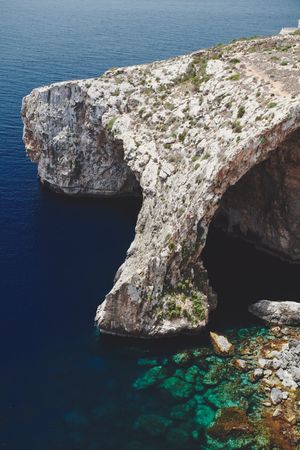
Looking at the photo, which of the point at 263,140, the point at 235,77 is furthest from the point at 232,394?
the point at 235,77

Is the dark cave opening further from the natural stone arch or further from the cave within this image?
the natural stone arch

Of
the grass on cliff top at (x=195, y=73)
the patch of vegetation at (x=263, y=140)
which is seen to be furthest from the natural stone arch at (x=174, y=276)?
the grass on cliff top at (x=195, y=73)

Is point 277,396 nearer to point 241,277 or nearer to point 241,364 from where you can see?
point 241,364

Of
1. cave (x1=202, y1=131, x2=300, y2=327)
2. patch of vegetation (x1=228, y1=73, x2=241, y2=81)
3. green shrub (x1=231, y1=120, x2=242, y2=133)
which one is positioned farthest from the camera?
patch of vegetation (x1=228, y1=73, x2=241, y2=81)

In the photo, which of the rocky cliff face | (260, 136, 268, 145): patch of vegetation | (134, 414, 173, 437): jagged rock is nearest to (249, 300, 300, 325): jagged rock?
the rocky cliff face

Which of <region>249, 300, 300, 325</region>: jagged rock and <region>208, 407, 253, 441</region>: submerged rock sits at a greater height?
<region>249, 300, 300, 325</region>: jagged rock

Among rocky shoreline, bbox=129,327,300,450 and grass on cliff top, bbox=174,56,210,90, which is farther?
grass on cliff top, bbox=174,56,210,90

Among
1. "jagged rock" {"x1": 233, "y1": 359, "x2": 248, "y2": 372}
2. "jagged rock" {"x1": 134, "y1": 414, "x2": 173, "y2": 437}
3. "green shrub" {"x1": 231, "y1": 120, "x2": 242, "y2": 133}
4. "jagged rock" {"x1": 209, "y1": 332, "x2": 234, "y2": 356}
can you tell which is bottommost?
"jagged rock" {"x1": 134, "y1": 414, "x2": 173, "y2": 437}

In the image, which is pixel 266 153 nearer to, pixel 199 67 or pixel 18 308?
pixel 199 67
